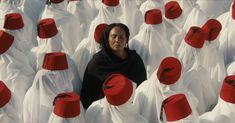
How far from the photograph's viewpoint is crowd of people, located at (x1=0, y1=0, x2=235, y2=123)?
2994 millimetres

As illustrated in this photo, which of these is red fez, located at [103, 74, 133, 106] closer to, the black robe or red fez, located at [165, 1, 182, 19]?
the black robe

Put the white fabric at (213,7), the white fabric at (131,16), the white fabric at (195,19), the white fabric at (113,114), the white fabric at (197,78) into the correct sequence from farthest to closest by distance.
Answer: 1. the white fabric at (213,7)
2. the white fabric at (131,16)
3. the white fabric at (195,19)
4. the white fabric at (197,78)
5. the white fabric at (113,114)

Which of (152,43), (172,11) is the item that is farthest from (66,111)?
(172,11)

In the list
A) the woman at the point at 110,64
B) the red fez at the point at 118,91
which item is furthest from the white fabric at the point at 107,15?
the red fez at the point at 118,91

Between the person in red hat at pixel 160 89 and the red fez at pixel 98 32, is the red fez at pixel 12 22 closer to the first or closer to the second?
the red fez at pixel 98 32

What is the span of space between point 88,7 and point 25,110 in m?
2.84

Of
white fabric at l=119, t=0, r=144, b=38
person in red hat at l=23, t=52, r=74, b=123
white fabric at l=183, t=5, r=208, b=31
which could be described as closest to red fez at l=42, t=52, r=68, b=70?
person in red hat at l=23, t=52, r=74, b=123

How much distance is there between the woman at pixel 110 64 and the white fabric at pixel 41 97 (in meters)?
0.74

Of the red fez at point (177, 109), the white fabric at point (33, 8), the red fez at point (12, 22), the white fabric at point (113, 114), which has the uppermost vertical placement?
the red fez at point (177, 109)

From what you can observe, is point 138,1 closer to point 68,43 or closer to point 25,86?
point 68,43

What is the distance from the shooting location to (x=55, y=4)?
17.4 feet

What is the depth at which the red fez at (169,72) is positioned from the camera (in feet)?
10.3

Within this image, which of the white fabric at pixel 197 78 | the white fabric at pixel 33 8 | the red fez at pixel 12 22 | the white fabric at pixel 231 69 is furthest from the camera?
the white fabric at pixel 33 8

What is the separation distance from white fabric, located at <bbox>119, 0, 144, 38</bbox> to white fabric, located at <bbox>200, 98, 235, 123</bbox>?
8.10 feet
